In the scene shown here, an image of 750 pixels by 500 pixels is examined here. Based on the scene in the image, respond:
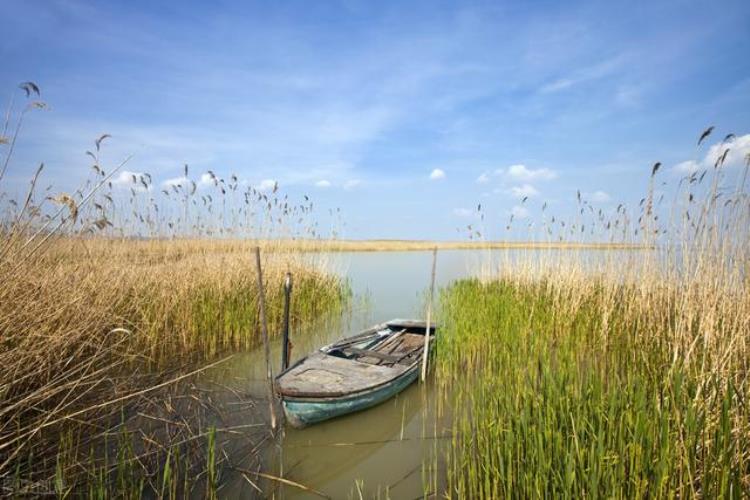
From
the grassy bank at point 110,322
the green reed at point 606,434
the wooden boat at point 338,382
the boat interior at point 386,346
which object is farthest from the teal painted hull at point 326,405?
the grassy bank at point 110,322

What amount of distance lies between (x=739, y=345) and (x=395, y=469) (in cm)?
345

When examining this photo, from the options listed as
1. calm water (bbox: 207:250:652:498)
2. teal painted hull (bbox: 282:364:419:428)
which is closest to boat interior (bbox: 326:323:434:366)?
calm water (bbox: 207:250:652:498)

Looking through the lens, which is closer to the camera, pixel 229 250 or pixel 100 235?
pixel 100 235

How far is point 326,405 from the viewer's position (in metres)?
4.31

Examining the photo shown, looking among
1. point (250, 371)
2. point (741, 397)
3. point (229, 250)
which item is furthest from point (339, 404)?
point (229, 250)

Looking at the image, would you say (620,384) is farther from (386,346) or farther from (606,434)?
(386,346)

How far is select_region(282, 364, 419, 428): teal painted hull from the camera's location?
422cm

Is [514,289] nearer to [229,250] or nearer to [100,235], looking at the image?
[229,250]

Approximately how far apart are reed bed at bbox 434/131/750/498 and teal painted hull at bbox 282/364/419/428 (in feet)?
3.27

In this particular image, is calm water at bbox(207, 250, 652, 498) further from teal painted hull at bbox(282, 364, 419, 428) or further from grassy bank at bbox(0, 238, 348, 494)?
grassy bank at bbox(0, 238, 348, 494)

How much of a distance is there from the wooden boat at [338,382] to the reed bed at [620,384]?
77 centimetres

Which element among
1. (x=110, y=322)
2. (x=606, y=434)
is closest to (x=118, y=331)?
(x=110, y=322)

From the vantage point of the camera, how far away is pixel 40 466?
2932mm

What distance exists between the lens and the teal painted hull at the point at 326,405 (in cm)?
422
